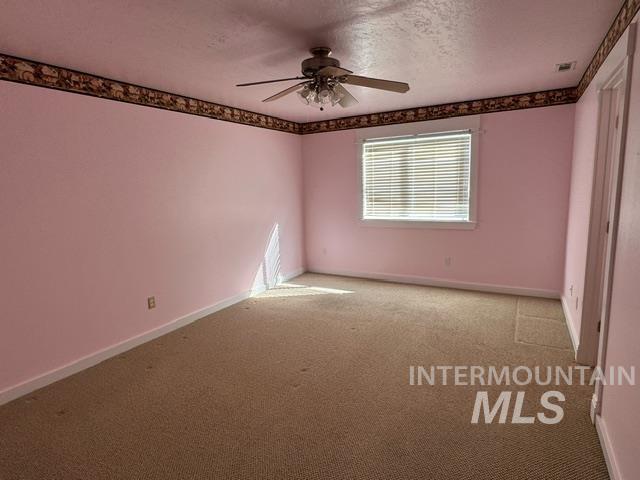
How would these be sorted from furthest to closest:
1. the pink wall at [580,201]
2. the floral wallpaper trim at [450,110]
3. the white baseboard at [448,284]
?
the white baseboard at [448,284] < the floral wallpaper trim at [450,110] < the pink wall at [580,201]

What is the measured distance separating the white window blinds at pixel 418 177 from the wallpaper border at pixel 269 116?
0.31 meters

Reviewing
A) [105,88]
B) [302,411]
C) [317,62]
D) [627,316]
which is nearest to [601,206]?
[627,316]

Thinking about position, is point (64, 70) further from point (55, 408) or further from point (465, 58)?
point (465, 58)

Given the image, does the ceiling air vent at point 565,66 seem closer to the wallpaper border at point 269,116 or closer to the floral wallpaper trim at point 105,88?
the wallpaper border at point 269,116

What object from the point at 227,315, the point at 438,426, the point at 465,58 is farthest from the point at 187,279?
the point at 465,58

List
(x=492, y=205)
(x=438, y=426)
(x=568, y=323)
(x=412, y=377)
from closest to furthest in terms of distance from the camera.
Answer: (x=438, y=426), (x=412, y=377), (x=568, y=323), (x=492, y=205)

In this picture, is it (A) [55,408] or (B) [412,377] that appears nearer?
(A) [55,408]

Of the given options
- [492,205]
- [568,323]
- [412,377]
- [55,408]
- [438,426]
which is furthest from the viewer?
[492,205]

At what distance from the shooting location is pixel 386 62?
277 cm

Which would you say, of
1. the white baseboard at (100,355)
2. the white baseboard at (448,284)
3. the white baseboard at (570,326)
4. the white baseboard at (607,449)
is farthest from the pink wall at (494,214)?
the white baseboard at (607,449)

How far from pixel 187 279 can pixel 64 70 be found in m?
2.09

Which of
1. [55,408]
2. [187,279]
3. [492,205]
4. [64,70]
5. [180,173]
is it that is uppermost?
[64,70]

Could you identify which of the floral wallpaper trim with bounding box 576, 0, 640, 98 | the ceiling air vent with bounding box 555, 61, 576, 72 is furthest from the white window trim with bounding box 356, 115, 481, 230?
the floral wallpaper trim with bounding box 576, 0, 640, 98

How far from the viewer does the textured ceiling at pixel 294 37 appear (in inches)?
75.1
